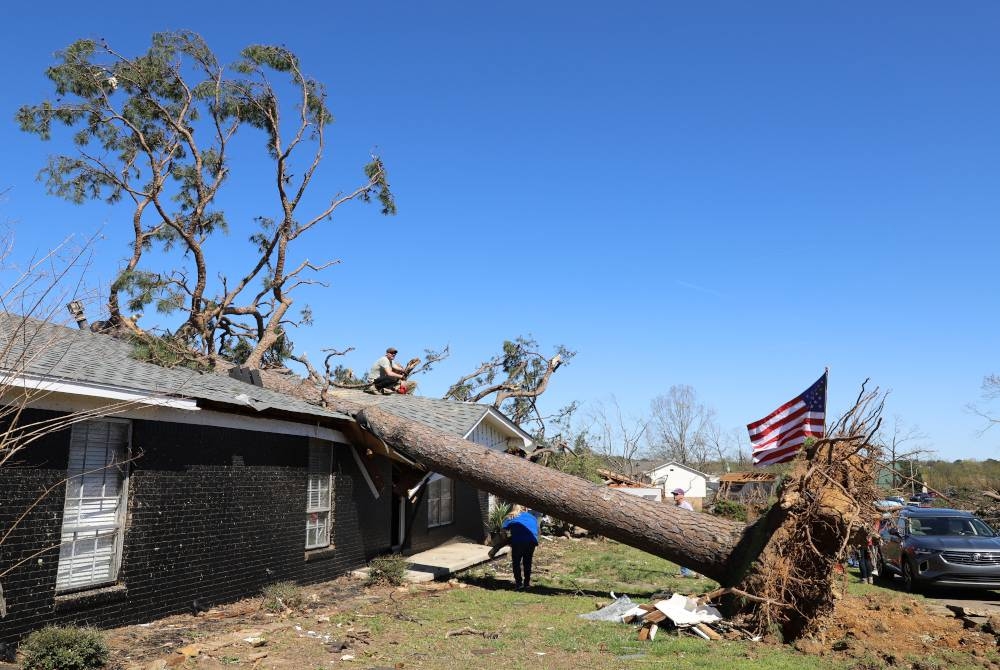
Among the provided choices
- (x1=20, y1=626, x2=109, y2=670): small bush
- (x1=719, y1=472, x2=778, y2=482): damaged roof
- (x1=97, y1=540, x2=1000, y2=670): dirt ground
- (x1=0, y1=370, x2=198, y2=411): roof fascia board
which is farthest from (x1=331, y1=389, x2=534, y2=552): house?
(x1=20, y1=626, x2=109, y2=670): small bush

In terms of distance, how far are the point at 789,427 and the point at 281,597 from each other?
756cm

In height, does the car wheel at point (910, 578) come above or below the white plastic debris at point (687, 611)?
below

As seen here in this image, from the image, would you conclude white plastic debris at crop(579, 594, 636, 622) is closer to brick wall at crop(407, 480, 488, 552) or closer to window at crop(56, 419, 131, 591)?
window at crop(56, 419, 131, 591)

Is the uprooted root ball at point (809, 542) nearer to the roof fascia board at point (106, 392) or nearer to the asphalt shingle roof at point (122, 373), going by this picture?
the asphalt shingle roof at point (122, 373)

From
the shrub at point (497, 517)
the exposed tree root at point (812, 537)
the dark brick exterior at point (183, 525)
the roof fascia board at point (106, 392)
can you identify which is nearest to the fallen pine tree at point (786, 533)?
the exposed tree root at point (812, 537)

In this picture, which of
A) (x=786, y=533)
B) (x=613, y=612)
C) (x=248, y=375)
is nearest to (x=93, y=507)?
(x=248, y=375)

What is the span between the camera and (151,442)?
27.8 ft

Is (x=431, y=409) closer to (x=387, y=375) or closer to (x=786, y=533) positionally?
(x=387, y=375)

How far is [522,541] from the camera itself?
12.2m

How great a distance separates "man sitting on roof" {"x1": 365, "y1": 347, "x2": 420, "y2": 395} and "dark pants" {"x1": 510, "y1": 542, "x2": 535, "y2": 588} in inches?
274

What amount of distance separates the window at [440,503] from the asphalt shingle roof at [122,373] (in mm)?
5136

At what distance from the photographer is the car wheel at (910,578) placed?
43.7 ft

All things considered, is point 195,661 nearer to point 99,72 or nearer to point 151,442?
point 151,442

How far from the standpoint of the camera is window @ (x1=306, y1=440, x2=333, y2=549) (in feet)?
38.4
